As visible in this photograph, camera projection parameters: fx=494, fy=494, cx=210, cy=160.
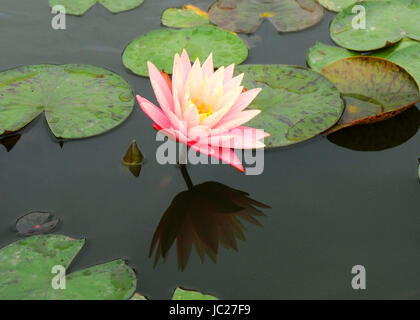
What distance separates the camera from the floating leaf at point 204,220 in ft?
8.08

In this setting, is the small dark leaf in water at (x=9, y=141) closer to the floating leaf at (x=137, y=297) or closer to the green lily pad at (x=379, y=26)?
the floating leaf at (x=137, y=297)

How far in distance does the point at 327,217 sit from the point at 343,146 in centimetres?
59

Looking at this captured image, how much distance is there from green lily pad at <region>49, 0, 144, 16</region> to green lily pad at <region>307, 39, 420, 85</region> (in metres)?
1.53

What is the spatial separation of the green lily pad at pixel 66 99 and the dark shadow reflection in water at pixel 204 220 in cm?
66

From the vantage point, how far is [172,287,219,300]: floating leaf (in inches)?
86.9

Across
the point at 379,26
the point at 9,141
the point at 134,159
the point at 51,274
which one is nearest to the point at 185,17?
the point at 379,26

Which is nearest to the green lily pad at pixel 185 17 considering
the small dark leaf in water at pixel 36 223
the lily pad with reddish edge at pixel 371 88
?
the lily pad with reddish edge at pixel 371 88

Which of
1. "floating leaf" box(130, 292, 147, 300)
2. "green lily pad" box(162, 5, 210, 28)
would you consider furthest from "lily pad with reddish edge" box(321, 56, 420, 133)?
"floating leaf" box(130, 292, 147, 300)

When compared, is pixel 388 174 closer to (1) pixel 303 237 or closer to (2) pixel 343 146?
(2) pixel 343 146

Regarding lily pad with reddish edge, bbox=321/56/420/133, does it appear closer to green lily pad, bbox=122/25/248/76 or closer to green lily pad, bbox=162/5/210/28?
green lily pad, bbox=122/25/248/76

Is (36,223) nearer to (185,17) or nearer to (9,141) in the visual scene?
(9,141)

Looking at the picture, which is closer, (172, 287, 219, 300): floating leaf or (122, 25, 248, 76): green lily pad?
(172, 287, 219, 300): floating leaf

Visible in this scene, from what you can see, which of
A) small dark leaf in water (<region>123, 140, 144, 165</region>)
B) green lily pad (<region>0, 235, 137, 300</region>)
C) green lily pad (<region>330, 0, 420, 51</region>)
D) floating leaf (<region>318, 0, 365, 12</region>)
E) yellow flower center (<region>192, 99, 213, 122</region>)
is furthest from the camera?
floating leaf (<region>318, 0, 365, 12</region>)

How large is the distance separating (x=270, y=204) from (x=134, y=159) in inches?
31.6
